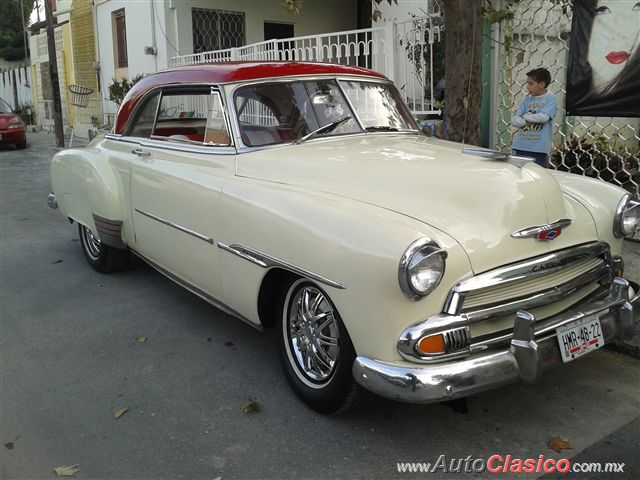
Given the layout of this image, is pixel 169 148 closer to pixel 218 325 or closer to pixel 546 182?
pixel 218 325

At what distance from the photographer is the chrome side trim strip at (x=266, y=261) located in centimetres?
272

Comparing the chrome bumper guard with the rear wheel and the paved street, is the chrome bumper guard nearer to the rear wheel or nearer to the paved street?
the paved street

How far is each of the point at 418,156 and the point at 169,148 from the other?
1856 millimetres

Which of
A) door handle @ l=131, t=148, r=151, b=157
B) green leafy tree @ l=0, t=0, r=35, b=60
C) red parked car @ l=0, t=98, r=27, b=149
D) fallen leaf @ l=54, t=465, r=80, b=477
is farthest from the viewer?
green leafy tree @ l=0, t=0, r=35, b=60

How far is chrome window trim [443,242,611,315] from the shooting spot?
8.25ft

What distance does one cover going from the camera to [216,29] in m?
14.3

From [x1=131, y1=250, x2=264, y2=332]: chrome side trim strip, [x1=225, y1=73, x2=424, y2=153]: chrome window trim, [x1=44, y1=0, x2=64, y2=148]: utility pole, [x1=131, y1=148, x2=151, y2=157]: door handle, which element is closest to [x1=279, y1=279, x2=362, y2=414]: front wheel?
[x1=131, y1=250, x2=264, y2=332]: chrome side trim strip

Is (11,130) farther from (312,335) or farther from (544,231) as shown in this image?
(544,231)

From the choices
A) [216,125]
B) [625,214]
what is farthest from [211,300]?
[625,214]

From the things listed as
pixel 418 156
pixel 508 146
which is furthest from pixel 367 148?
pixel 508 146

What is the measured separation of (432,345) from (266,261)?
39.5 inches

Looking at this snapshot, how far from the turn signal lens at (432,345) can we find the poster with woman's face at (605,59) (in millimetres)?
4207

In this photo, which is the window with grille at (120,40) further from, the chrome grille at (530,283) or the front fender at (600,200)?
the chrome grille at (530,283)

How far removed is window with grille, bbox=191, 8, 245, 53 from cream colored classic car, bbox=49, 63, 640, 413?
33.6ft
